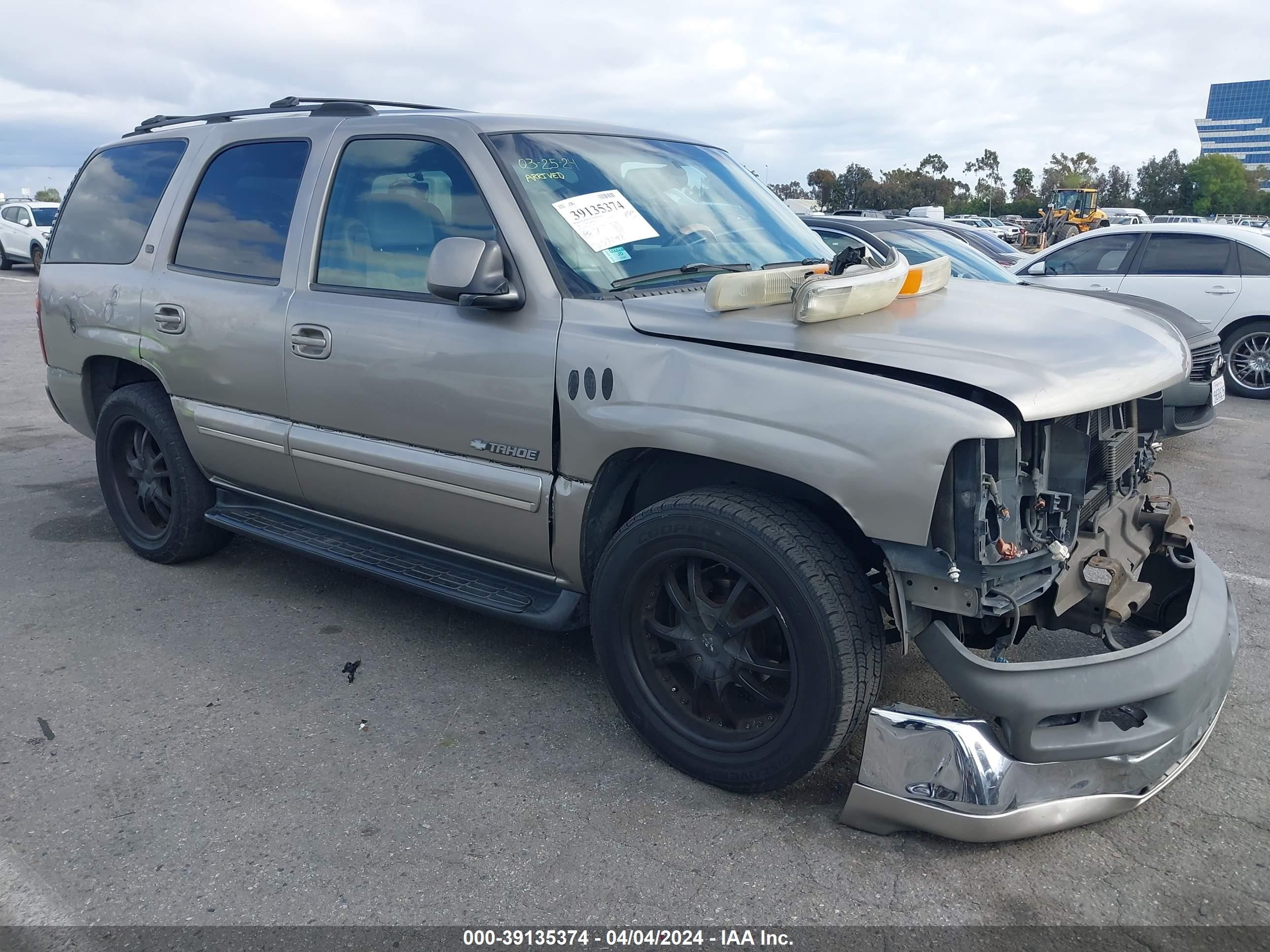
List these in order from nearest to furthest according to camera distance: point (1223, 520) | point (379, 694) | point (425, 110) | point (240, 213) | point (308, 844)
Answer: point (308, 844) → point (379, 694) → point (425, 110) → point (240, 213) → point (1223, 520)

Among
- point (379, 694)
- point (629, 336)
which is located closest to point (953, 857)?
point (629, 336)

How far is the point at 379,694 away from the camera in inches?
137

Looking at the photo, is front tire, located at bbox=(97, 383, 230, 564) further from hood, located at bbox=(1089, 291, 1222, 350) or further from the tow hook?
hood, located at bbox=(1089, 291, 1222, 350)

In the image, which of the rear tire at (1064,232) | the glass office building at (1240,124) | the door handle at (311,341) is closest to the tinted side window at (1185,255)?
the door handle at (311,341)

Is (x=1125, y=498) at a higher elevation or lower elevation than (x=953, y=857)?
higher

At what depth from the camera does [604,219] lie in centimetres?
330

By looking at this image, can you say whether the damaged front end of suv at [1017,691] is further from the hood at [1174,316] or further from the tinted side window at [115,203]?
the tinted side window at [115,203]

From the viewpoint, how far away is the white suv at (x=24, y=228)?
2325cm

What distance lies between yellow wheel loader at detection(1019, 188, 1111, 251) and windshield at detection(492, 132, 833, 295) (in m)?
→ 36.7

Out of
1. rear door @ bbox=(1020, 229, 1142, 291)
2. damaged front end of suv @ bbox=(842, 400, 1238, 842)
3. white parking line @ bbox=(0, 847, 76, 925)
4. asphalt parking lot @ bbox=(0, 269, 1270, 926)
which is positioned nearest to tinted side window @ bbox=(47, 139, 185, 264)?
asphalt parking lot @ bbox=(0, 269, 1270, 926)

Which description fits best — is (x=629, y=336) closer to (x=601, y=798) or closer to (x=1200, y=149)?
(x=601, y=798)

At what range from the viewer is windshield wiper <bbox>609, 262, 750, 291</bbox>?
3172 mm

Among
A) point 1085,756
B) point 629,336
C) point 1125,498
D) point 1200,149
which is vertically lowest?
point 1085,756

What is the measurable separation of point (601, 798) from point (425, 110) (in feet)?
8.51
